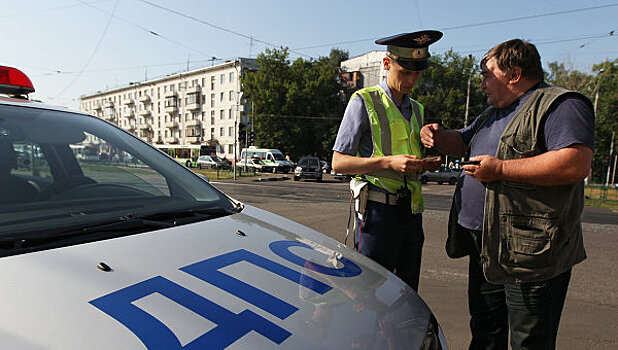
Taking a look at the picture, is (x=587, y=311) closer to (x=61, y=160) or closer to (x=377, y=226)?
(x=377, y=226)

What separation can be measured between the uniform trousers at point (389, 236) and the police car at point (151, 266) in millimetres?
378

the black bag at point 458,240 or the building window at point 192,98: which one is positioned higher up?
the building window at point 192,98

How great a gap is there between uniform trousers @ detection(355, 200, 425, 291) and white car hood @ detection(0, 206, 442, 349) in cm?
57

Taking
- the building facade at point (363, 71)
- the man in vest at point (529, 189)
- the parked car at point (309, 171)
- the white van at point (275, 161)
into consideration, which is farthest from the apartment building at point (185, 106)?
the man in vest at point (529, 189)

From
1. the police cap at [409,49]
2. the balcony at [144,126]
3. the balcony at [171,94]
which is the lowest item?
the police cap at [409,49]

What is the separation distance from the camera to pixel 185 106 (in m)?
54.0

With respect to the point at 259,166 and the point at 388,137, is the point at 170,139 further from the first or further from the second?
the point at 388,137

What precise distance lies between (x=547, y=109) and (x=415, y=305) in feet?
3.37

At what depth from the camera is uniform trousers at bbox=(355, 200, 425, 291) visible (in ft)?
7.01

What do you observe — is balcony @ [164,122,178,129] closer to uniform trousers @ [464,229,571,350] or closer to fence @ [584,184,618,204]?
fence @ [584,184,618,204]

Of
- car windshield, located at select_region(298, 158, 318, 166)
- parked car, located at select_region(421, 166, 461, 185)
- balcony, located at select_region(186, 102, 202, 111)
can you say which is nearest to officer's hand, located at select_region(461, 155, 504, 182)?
car windshield, located at select_region(298, 158, 318, 166)

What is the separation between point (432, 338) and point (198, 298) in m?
0.84

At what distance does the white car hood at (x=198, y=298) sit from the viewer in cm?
87

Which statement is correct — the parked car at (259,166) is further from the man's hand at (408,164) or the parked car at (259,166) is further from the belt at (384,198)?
the man's hand at (408,164)
